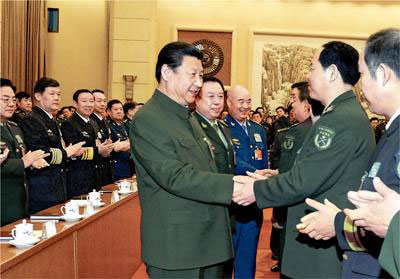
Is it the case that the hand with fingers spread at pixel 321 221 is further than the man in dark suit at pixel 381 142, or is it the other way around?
the hand with fingers spread at pixel 321 221

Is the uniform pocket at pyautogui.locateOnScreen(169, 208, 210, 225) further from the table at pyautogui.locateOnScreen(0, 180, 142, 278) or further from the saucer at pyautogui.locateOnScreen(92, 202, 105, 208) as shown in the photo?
the saucer at pyautogui.locateOnScreen(92, 202, 105, 208)

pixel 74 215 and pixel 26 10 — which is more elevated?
pixel 26 10

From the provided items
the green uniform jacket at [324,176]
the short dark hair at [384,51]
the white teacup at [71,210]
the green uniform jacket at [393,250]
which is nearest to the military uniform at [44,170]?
the white teacup at [71,210]

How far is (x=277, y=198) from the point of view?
78.0 inches

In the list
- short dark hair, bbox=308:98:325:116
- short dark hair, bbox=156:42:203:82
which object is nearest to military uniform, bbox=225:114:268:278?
short dark hair, bbox=308:98:325:116

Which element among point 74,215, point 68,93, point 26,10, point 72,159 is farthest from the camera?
point 68,93

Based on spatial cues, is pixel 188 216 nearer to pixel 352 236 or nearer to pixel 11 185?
pixel 352 236

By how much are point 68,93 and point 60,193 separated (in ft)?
24.3

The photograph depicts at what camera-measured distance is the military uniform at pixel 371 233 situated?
4.64ft

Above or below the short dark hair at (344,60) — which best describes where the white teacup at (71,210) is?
below

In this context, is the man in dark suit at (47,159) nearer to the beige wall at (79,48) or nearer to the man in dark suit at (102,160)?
the man in dark suit at (102,160)

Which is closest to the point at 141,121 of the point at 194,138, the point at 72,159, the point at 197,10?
the point at 194,138

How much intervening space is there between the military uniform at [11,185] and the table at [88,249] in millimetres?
399

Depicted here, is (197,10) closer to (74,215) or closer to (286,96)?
(286,96)
